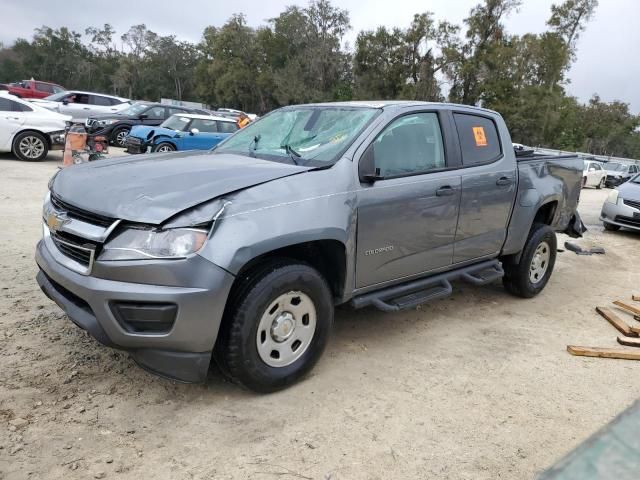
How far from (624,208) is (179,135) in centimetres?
1071

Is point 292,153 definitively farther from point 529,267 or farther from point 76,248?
point 529,267

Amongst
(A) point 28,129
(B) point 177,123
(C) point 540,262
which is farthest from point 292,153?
(B) point 177,123

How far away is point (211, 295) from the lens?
272 cm

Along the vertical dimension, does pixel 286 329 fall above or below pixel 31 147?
above

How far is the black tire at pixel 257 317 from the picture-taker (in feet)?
9.46

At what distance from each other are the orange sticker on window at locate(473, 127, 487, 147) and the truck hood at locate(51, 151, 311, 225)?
2001 millimetres

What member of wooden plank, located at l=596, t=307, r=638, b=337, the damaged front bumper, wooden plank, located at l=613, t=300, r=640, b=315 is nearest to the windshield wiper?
the damaged front bumper

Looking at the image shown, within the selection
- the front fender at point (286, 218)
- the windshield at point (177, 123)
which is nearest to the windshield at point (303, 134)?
the front fender at point (286, 218)

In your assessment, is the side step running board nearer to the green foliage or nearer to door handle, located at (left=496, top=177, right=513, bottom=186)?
door handle, located at (left=496, top=177, right=513, bottom=186)

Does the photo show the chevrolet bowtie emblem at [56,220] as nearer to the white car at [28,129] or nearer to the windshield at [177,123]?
the white car at [28,129]

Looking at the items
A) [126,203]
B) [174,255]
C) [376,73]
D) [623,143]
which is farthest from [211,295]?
[623,143]

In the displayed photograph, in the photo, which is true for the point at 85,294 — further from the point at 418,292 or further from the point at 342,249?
the point at 418,292

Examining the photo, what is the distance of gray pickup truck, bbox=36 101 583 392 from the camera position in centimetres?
271

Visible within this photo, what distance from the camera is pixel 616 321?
4.92 metres
